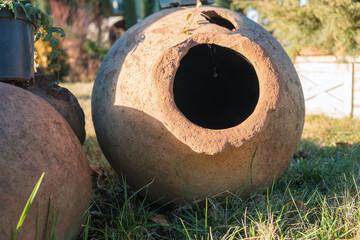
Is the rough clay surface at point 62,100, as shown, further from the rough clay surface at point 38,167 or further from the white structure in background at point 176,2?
the white structure in background at point 176,2

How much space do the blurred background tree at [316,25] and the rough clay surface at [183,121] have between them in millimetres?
3500

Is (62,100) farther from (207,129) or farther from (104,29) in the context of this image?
(104,29)

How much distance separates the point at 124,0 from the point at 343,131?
35.6 feet

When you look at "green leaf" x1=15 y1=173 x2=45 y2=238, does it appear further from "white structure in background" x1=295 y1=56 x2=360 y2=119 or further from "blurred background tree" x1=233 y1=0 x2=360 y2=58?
"white structure in background" x1=295 y1=56 x2=360 y2=119

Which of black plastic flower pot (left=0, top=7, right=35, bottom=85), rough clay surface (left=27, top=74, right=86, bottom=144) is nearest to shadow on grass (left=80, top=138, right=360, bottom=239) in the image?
rough clay surface (left=27, top=74, right=86, bottom=144)

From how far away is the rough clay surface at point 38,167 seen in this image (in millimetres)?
1299

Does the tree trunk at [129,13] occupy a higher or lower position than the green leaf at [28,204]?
higher

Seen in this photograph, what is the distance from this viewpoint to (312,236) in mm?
1646

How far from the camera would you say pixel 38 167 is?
139 centimetres

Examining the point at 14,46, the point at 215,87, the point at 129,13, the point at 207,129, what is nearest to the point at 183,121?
the point at 207,129

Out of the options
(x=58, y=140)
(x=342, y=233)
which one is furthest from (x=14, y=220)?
(x=342, y=233)

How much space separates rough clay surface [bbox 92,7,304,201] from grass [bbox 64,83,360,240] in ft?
0.36

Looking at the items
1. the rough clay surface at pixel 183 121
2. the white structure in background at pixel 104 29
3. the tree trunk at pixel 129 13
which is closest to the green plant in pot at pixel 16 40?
the rough clay surface at pixel 183 121

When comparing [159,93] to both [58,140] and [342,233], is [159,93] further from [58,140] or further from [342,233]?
[342,233]
